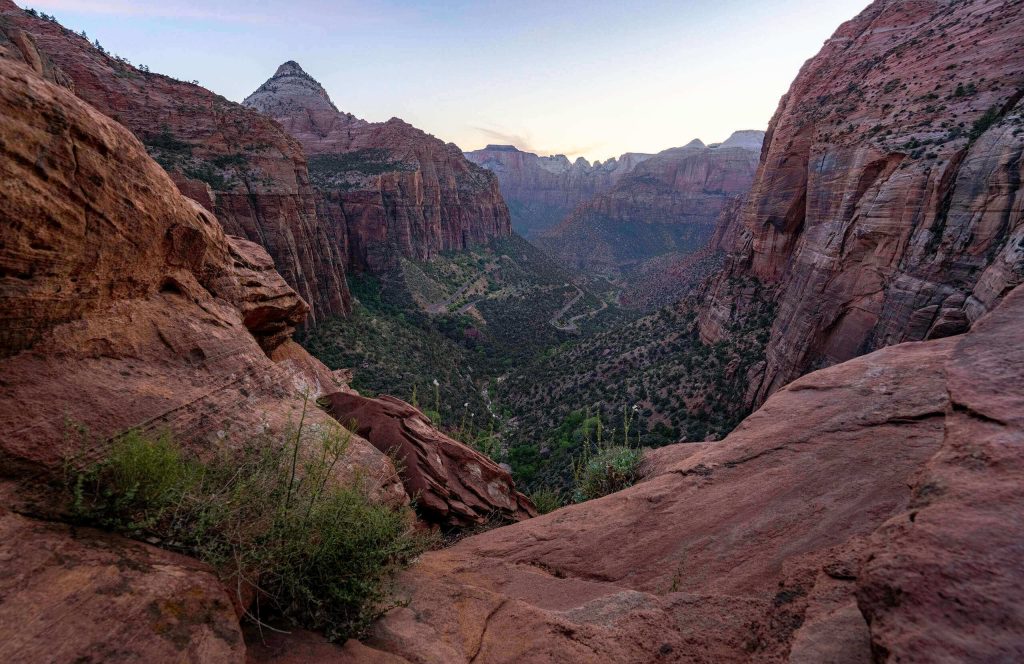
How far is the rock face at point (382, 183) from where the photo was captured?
64.8 m

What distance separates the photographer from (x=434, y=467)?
36.0 feet

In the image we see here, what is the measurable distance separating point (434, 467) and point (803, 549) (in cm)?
808

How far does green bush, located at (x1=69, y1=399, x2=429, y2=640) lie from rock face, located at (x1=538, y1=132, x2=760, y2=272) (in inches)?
5589

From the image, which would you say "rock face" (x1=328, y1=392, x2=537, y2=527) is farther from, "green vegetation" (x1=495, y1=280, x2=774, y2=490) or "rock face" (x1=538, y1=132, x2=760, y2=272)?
"rock face" (x1=538, y1=132, x2=760, y2=272)

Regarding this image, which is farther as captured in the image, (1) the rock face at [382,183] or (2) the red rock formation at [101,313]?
(1) the rock face at [382,183]

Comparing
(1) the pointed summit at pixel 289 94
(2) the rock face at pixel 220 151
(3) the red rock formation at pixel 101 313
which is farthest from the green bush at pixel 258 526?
(1) the pointed summit at pixel 289 94

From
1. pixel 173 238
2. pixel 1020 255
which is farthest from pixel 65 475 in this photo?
pixel 1020 255

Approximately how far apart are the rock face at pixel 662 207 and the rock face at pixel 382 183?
51.3 m

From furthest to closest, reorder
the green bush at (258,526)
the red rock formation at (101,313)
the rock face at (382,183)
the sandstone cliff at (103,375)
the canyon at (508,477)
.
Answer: the rock face at (382,183)
the red rock formation at (101,313)
the green bush at (258,526)
the sandstone cliff at (103,375)
the canyon at (508,477)

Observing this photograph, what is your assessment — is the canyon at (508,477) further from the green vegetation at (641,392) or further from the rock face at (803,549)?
the green vegetation at (641,392)

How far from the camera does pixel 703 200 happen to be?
6102 inches

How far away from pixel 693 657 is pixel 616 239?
152547 mm

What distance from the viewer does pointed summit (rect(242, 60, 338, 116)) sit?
96812 millimetres

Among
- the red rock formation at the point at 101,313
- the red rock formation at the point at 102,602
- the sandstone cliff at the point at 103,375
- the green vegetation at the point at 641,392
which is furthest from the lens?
the green vegetation at the point at 641,392
